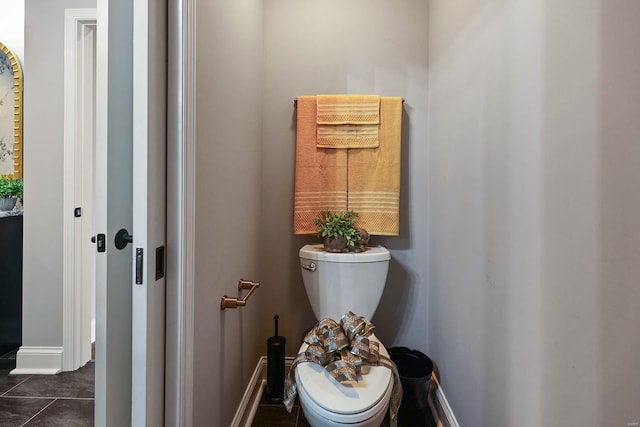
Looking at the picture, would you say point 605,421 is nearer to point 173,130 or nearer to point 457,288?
point 457,288

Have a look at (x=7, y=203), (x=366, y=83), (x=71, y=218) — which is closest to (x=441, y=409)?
(x=366, y=83)

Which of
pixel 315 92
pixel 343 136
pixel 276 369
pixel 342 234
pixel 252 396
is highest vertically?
pixel 315 92

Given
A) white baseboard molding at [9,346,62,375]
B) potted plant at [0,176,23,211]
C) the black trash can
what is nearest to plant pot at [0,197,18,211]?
potted plant at [0,176,23,211]

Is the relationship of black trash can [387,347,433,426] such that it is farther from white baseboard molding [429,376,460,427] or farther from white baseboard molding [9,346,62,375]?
white baseboard molding [9,346,62,375]

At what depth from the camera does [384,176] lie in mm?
1866

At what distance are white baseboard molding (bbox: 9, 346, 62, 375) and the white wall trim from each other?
47 millimetres

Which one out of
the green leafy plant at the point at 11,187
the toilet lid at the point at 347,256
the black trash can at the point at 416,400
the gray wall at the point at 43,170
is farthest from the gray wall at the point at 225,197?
the green leafy plant at the point at 11,187

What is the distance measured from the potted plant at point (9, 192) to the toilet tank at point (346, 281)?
1750 mm

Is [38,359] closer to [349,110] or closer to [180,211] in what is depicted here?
[180,211]

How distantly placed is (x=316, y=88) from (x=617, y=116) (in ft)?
4.76

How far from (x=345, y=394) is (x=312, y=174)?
110 centimetres

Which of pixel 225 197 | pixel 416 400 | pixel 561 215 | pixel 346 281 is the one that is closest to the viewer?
pixel 561 215

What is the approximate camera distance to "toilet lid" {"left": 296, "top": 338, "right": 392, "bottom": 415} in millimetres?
1103

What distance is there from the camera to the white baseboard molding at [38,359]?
6.21 feet
